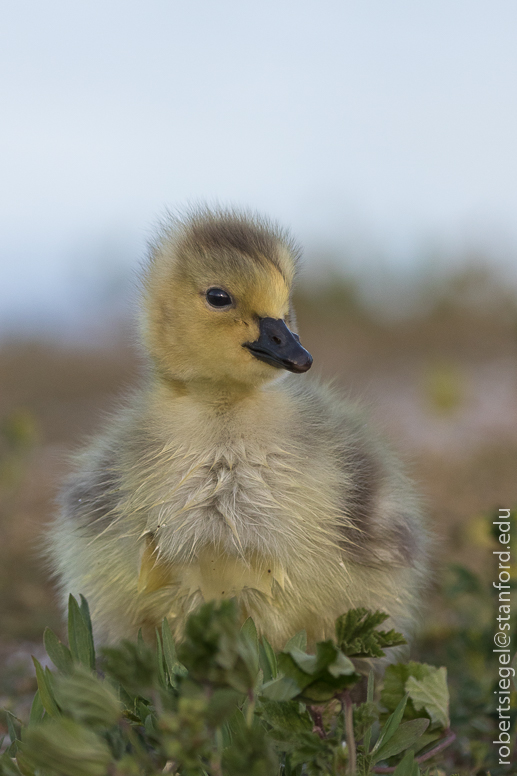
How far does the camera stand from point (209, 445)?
136cm

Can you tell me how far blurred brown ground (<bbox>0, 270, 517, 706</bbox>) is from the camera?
7.59 ft

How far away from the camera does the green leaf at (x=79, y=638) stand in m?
1.08

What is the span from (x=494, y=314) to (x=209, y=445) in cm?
590

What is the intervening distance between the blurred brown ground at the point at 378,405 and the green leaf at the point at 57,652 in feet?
2.34

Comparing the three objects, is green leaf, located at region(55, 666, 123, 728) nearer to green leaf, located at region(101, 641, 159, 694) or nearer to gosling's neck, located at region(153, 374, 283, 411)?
green leaf, located at region(101, 641, 159, 694)

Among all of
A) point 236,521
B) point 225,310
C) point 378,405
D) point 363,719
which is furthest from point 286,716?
point 378,405

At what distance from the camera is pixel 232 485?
133cm

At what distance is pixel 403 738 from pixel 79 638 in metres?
0.47

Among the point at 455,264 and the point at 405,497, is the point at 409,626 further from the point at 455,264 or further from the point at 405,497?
the point at 455,264

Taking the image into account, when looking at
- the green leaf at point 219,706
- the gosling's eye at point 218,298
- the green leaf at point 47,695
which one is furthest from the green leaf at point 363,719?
the gosling's eye at point 218,298

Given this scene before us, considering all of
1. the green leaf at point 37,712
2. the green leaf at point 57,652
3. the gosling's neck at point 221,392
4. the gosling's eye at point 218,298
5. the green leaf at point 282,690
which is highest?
the gosling's eye at point 218,298

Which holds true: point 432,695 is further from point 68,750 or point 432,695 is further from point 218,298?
point 218,298

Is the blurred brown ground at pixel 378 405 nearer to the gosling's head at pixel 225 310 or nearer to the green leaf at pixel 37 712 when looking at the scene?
the gosling's head at pixel 225 310

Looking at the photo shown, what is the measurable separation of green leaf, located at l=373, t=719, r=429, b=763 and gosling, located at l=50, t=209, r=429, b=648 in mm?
381
